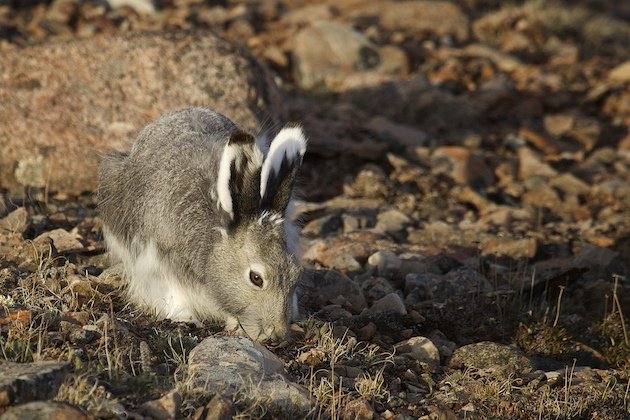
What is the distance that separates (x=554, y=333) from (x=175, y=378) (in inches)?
146

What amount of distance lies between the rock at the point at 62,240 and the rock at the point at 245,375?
8.40ft

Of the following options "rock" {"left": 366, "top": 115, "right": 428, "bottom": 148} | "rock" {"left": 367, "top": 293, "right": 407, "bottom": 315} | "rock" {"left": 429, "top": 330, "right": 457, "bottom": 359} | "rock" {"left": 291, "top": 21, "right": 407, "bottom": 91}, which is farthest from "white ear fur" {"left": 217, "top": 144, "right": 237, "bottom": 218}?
"rock" {"left": 291, "top": 21, "right": 407, "bottom": 91}

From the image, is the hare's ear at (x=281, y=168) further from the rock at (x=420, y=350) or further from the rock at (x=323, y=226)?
the rock at (x=323, y=226)

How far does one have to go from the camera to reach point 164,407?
5613mm

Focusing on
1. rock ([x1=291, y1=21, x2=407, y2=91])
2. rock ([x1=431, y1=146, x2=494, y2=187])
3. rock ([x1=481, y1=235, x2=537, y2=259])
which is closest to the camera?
rock ([x1=481, y1=235, x2=537, y2=259])

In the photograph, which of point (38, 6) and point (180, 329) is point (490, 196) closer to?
point (180, 329)

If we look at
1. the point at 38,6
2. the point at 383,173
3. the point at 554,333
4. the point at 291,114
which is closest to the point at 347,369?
the point at 554,333

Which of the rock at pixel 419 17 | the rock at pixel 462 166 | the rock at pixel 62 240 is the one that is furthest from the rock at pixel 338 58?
the rock at pixel 62 240

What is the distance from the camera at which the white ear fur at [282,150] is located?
22.3ft

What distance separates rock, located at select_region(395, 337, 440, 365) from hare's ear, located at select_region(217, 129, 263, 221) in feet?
5.38

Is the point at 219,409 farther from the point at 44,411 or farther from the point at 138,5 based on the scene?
the point at 138,5

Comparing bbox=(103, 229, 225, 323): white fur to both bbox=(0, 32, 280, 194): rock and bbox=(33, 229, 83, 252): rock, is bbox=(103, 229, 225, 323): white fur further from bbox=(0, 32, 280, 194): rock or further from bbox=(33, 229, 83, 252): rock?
bbox=(0, 32, 280, 194): rock

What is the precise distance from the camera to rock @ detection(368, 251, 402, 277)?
9.50 metres

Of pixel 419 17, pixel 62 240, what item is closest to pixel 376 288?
pixel 62 240
